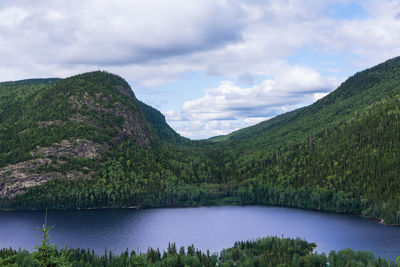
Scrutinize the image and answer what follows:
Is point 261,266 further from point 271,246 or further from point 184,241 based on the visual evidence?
point 184,241

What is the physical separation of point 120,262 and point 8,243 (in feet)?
311

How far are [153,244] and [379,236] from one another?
127415 millimetres

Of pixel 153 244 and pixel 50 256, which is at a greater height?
pixel 50 256

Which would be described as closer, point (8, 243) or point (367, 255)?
point (367, 255)

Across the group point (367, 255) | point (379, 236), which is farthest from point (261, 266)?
point (379, 236)

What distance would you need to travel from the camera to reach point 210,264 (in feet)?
459

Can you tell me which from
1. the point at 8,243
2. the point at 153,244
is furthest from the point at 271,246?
the point at 8,243

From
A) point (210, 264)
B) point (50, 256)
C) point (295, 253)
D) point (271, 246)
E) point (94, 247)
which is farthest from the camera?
point (94, 247)

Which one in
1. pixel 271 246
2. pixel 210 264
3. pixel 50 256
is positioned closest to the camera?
pixel 50 256

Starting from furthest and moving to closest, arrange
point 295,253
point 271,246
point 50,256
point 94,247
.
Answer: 1. point 94,247
2. point 271,246
3. point 295,253
4. point 50,256

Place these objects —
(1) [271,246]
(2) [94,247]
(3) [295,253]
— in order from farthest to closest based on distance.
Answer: (2) [94,247] < (1) [271,246] < (3) [295,253]

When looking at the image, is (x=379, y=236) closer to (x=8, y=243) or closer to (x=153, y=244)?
(x=153, y=244)

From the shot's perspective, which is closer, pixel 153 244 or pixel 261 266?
pixel 261 266

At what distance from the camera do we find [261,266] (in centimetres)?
14050
